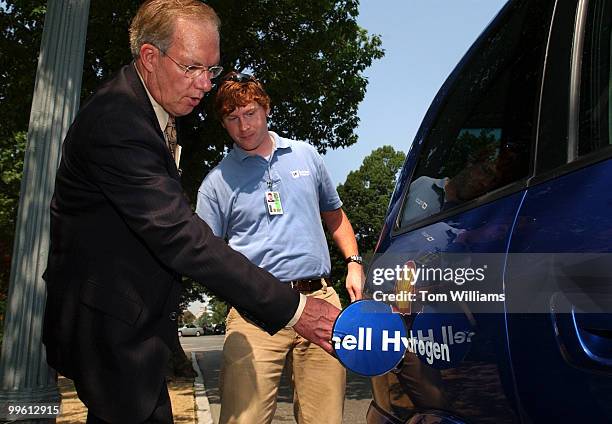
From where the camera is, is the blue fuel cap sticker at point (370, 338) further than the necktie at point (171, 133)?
No

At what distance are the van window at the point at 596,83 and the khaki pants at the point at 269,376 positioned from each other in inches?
79.5

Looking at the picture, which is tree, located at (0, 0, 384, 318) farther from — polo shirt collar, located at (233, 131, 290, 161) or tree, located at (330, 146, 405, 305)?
tree, located at (330, 146, 405, 305)

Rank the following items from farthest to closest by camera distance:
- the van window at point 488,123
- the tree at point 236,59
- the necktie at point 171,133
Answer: the tree at point 236,59 < the necktie at point 171,133 < the van window at point 488,123

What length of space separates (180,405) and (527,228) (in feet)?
28.2

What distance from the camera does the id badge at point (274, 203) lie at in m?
3.35

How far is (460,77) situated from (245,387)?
166 centimetres

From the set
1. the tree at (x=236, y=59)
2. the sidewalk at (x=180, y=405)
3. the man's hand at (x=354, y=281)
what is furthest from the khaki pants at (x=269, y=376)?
the tree at (x=236, y=59)

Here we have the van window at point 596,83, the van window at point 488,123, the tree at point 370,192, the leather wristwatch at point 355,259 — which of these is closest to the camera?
the van window at point 596,83

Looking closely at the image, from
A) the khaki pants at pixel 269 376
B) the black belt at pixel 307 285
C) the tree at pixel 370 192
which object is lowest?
the khaki pants at pixel 269 376

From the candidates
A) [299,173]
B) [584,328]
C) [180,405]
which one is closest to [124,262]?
[584,328]

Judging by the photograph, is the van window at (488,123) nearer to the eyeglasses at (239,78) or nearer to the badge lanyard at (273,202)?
the badge lanyard at (273,202)

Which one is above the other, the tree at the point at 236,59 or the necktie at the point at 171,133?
the tree at the point at 236,59

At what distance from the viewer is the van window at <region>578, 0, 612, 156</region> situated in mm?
1429

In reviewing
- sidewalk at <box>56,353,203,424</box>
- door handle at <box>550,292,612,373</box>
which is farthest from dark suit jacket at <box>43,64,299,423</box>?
sidewalk at <box>56,353,203,424</box>
